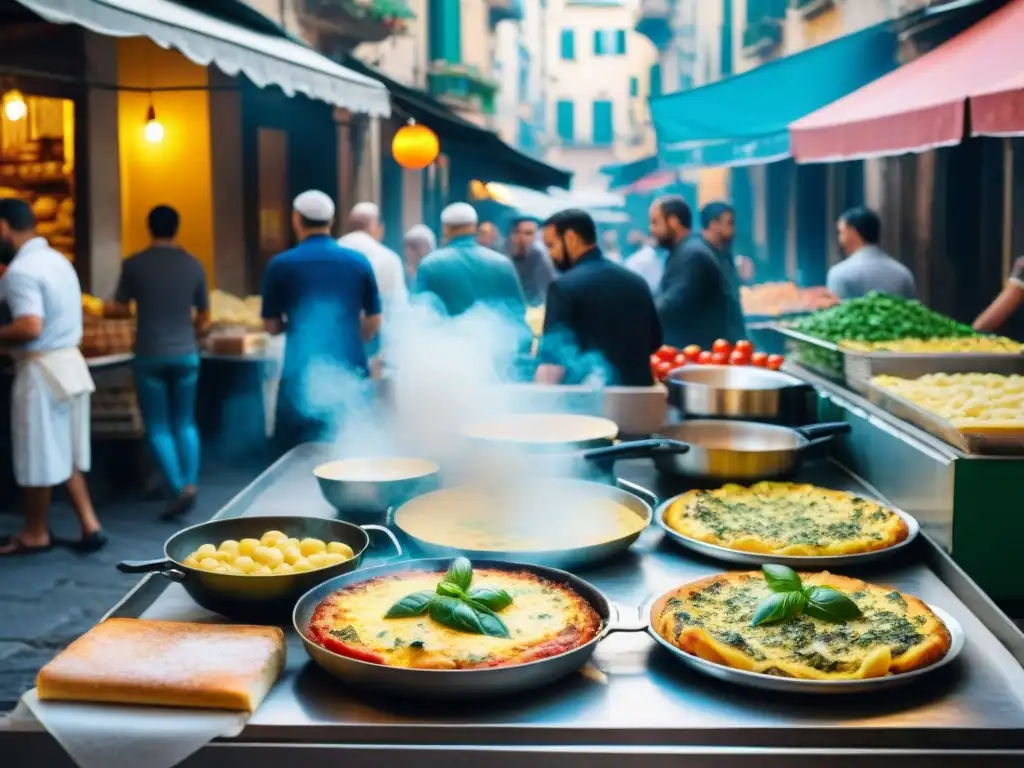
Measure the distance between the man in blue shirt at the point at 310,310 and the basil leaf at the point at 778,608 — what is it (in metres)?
4.46

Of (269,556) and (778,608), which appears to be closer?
(778,608)

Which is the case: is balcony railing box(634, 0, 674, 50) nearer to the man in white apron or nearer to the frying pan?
the man in white apron

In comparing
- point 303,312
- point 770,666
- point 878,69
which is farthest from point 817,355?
point 878,69

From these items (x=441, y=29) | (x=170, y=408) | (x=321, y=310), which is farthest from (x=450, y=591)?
(x=441, y=29)

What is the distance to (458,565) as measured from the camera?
204cm

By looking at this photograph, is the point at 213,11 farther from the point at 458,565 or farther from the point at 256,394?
the point at 458,565

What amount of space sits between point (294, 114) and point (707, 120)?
607 cm

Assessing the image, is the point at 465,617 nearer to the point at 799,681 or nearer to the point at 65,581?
the point at 799,681

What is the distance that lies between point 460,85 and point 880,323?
1813 centimetres

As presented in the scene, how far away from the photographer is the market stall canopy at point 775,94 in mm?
9000

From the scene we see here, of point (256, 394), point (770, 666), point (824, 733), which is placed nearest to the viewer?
point (824, 733)

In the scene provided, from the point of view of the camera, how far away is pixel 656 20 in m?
34.5

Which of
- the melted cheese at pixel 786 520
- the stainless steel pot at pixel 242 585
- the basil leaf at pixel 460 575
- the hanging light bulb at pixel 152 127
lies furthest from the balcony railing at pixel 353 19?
the basil leaf at pixel 460 575

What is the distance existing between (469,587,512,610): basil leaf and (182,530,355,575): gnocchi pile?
346mm
